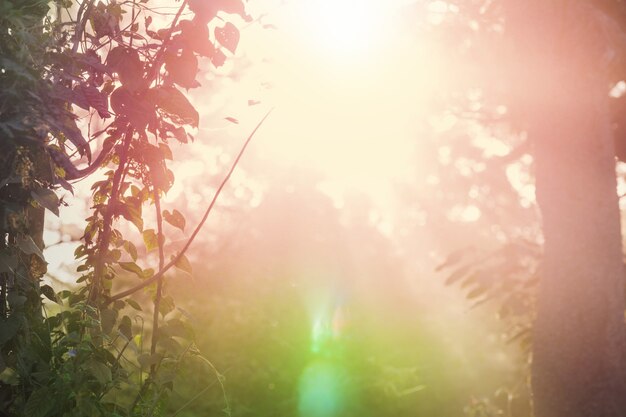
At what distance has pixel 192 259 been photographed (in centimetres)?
1013

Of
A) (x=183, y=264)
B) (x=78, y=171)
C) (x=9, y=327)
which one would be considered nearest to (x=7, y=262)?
(x=9, y=327)

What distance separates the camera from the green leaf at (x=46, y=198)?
2.25m

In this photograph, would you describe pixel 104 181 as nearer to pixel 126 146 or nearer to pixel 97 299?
pixel 126 146

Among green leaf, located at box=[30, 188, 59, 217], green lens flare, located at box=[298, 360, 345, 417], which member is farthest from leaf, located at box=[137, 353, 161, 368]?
green lens flare, located at box=[298, 360, 345, 417]

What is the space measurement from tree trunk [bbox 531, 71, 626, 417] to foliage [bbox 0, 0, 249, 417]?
3.80 metres

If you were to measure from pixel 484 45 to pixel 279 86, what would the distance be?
5372 mm

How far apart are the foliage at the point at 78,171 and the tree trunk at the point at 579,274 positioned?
3803 mm

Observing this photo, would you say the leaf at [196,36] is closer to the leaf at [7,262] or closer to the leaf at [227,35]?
the leaf at [227,35]

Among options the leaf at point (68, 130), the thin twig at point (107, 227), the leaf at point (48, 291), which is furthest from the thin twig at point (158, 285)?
the leaf at point (68, 130)

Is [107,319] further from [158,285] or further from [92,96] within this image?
[92,96]

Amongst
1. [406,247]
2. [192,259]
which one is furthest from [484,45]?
[406,247]

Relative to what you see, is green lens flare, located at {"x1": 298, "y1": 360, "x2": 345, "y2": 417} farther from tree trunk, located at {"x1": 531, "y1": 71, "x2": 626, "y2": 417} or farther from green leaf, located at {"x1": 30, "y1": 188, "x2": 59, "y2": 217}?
green leaf, located at {"x1": 30, "y1": 188, "x2": 59, "y2": 217}

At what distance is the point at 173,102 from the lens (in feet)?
8.46

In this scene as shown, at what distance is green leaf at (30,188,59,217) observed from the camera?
2.25m
